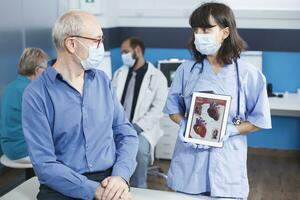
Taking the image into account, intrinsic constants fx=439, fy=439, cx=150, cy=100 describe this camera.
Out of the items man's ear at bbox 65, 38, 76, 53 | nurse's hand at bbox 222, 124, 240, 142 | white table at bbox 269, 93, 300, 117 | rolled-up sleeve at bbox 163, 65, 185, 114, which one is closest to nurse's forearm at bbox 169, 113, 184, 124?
rolled-up sleeve at bbox 163, 65, 185, 114

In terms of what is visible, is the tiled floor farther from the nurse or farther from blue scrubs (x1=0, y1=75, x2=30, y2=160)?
the nurse

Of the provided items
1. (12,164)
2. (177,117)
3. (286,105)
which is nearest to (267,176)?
(286,105)

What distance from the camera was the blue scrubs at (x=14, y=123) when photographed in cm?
285

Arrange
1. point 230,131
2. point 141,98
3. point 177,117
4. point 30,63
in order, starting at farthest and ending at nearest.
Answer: point 141,98, point 30,63, point 177,117, point 230,131

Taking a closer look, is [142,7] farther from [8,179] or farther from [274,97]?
[8,179]

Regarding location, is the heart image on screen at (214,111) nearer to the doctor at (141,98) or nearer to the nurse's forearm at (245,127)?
the nurse's forearm at (245,127)

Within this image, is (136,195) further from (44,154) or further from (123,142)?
(44,154)

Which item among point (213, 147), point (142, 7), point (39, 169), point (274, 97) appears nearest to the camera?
point (39, 169)

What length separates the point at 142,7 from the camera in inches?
199

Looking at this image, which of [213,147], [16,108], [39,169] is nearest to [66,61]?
[39,169]

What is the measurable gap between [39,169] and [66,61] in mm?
438

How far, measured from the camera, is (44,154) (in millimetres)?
1666

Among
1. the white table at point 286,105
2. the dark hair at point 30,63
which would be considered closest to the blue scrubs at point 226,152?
the dark hair at point 30,63

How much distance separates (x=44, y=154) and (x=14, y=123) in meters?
1.32
